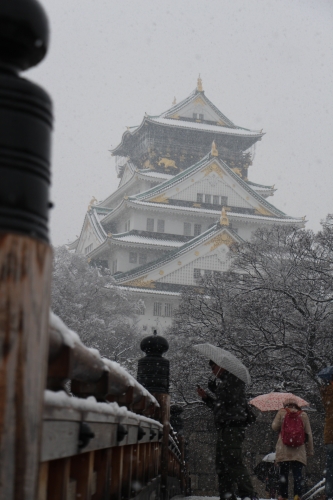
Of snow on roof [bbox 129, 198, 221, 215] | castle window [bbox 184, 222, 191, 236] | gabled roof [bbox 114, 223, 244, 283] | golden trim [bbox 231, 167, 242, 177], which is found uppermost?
golden trim [bbox 231, 167, 242, 177]

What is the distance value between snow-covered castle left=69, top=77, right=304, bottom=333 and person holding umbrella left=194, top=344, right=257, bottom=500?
22089 millimetres

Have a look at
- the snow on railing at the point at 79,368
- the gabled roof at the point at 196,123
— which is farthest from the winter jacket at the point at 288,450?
the gabled roof at the point at 196,123

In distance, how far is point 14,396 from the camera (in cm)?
113

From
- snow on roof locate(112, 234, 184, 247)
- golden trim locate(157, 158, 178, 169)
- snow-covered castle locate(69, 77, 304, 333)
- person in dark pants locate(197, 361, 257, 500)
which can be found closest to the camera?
person in dark pants locate(197, 361, 257, 500)

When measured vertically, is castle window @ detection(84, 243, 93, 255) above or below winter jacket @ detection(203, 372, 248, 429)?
above

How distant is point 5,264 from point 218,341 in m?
15.0

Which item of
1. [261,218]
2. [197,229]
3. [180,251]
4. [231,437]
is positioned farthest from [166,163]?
[231,437]

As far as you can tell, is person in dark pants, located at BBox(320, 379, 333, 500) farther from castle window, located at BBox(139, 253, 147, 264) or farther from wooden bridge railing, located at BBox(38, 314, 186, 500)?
castle window, located at BBox(139, 253, 147, 264)

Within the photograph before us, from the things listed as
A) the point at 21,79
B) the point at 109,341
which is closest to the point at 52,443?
the point at 21,79

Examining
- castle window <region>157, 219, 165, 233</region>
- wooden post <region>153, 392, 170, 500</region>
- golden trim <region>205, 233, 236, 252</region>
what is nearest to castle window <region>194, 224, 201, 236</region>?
castle window <region>157, 219, 165, 233</region>

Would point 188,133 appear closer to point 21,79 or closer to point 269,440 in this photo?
point 269,440

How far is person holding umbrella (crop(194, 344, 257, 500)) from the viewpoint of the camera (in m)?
5.95

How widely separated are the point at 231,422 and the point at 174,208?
98.2ft

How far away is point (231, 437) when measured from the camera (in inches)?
235
